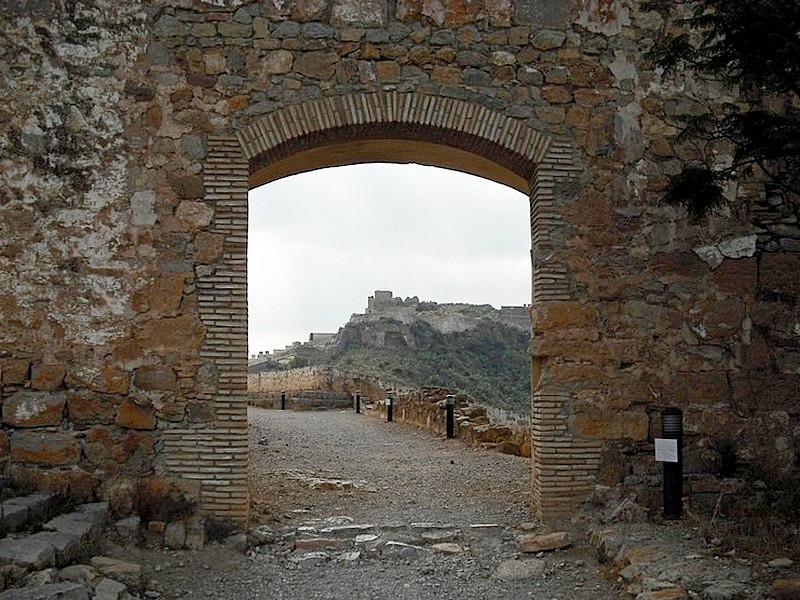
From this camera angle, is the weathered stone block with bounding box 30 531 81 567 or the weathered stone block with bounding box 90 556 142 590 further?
the weathered stone block with bounding box 90 556 142 590

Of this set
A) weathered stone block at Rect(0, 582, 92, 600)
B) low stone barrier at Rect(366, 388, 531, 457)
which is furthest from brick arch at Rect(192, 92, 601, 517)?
low stone barrier at Rect(366, 388, 531, 457)

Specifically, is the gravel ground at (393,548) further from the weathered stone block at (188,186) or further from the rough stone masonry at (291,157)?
the weathered stone block at (188,186)

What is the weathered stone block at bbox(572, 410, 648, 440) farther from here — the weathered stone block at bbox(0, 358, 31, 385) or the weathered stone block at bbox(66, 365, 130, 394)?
the weathered stone block at bbox(0, 358, 31, 385)

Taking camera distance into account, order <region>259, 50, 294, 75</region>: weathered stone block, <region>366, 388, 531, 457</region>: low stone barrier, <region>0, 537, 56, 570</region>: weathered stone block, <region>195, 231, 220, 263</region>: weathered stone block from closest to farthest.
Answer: <region>0, 537, 56, 570</region>: weathered stone block < <region>195, 231, 220, 263</region>: weathered stone block < <region>259, 50, 294, 75</region>: weathered stone block < <region>366, 388, 531, 457</region>: low stone barrier

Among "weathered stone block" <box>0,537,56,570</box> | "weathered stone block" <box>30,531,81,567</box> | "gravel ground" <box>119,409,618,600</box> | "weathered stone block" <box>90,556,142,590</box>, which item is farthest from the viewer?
"gravel ground" <box>119,409,618,600</box>

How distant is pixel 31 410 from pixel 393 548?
10.6 feet

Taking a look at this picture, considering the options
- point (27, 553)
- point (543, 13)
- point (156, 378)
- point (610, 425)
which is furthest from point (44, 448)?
point (543, 13)

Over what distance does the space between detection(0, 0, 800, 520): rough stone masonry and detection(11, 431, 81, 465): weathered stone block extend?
2 cm

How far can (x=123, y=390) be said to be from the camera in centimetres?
677

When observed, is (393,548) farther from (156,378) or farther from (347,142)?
(347,142)

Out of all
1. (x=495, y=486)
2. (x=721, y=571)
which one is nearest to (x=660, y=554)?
(x=721, y=571)

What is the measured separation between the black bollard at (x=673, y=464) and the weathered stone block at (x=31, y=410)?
5024 millimetres

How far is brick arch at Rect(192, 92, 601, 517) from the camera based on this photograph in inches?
267

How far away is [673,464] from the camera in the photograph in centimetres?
646
